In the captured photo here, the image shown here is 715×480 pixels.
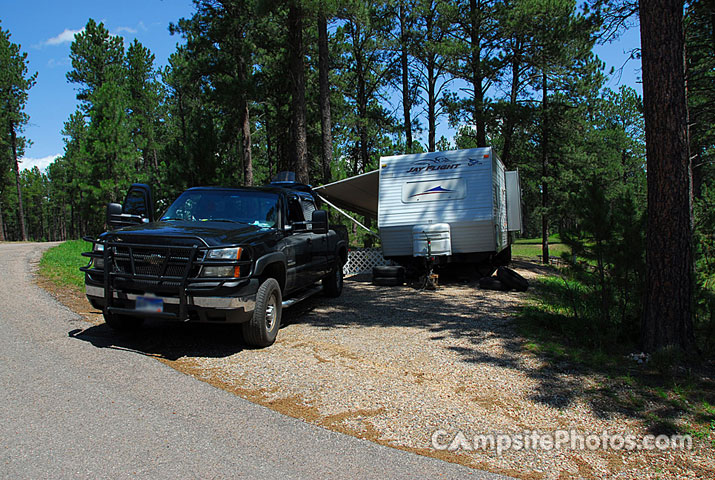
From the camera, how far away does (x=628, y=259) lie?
5973mm

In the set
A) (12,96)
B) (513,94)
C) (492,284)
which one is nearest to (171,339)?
(492,284)

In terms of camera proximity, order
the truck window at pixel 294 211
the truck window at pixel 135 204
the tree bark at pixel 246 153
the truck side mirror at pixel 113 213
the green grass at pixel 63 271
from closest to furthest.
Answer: the truck side mirror at pixel 113 213, the truck window at pixel 135 204, the truck window at pixel 294 211, the green grass at pixel 63 271, the tree bark at pixel 246 153

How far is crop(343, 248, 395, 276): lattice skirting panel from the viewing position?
585 inches

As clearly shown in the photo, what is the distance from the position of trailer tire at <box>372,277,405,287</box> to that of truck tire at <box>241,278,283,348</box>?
233 inches

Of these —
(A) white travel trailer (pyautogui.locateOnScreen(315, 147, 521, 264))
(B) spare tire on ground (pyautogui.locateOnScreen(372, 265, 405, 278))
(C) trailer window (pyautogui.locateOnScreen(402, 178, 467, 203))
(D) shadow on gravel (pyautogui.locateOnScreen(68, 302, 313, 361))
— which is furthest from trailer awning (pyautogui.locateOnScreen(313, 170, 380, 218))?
(D) shadow on gravel (pyautogui.locateOnScreen(68, 302, 313, 361))

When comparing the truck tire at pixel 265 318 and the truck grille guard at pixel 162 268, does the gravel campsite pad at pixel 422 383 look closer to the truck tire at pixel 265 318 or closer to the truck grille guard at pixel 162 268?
the truck tire at pixel 265 318

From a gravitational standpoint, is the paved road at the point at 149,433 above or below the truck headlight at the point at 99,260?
below

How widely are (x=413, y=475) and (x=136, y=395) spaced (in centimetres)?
253

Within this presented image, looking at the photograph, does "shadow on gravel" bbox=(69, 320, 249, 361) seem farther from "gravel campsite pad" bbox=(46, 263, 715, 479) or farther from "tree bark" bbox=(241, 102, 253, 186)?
"tree bark" bbox=(241, 102, 253, 186)

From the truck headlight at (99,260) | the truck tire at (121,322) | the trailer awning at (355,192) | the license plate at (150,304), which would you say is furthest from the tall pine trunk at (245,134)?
the license plate at (150,304)

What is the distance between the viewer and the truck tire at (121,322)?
5.82 m

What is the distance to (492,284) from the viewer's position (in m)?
11.1

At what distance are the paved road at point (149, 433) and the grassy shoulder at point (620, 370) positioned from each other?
6.41ft

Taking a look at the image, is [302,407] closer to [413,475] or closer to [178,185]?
[413,475]
